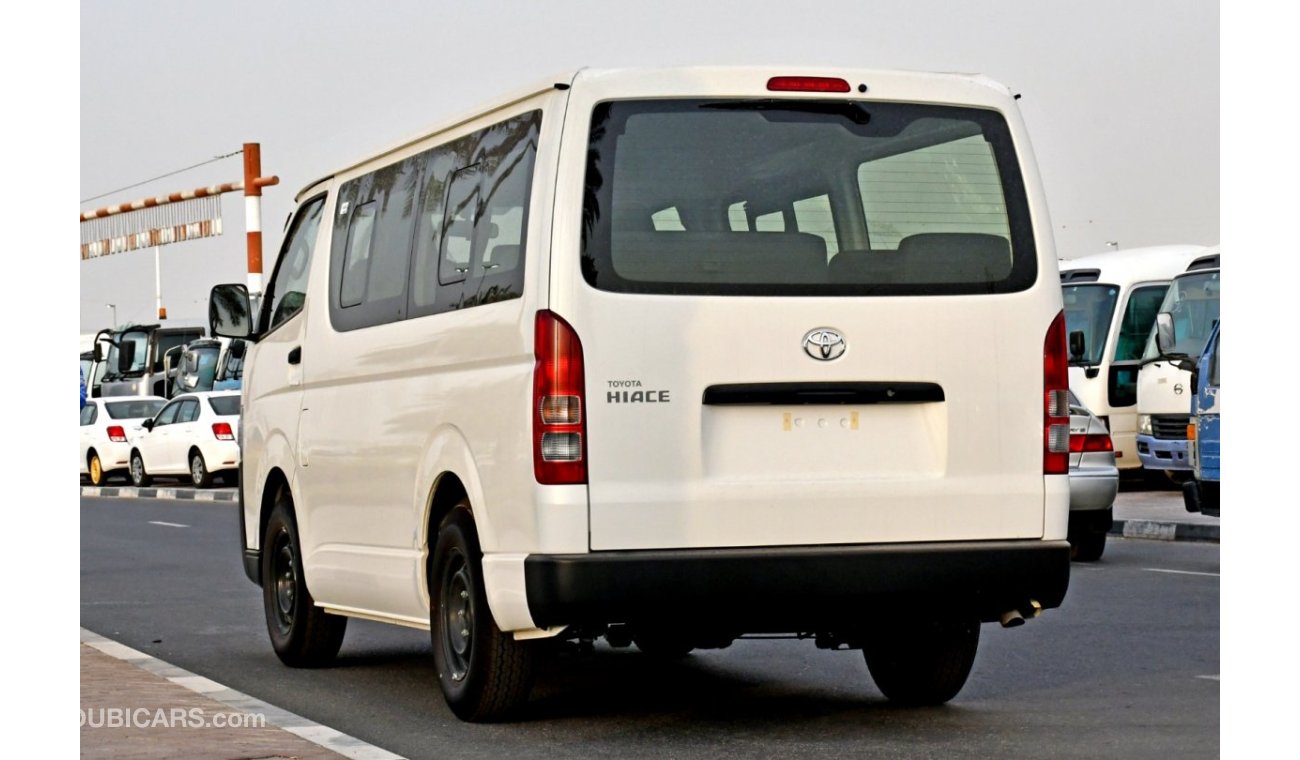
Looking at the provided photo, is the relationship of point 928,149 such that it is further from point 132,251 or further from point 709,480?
point 132,251

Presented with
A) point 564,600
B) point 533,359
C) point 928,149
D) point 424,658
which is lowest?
point 424,658

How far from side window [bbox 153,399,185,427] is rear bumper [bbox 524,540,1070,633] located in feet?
95.8

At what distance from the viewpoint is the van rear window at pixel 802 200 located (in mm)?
7488

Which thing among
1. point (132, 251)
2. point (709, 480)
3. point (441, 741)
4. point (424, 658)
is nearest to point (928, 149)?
point (709, 480)

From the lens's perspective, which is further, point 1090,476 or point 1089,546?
point 1089,546

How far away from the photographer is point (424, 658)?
1096 centimetres

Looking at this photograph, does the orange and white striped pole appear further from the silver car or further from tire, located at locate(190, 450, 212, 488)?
the silver car

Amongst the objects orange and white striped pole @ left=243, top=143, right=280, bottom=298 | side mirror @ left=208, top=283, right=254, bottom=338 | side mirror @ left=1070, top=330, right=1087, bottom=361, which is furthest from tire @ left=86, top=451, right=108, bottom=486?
side mirror @ left=208, top=283, right=254, bottom=338

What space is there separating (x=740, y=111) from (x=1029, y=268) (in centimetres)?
118

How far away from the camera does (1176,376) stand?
22609mm

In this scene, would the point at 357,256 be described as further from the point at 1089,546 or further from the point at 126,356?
the point at 126,356

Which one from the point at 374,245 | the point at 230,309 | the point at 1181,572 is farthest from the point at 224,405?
the point at 374,245

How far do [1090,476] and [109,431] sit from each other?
83.2 feet

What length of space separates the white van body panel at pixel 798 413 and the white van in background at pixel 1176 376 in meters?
14.0
